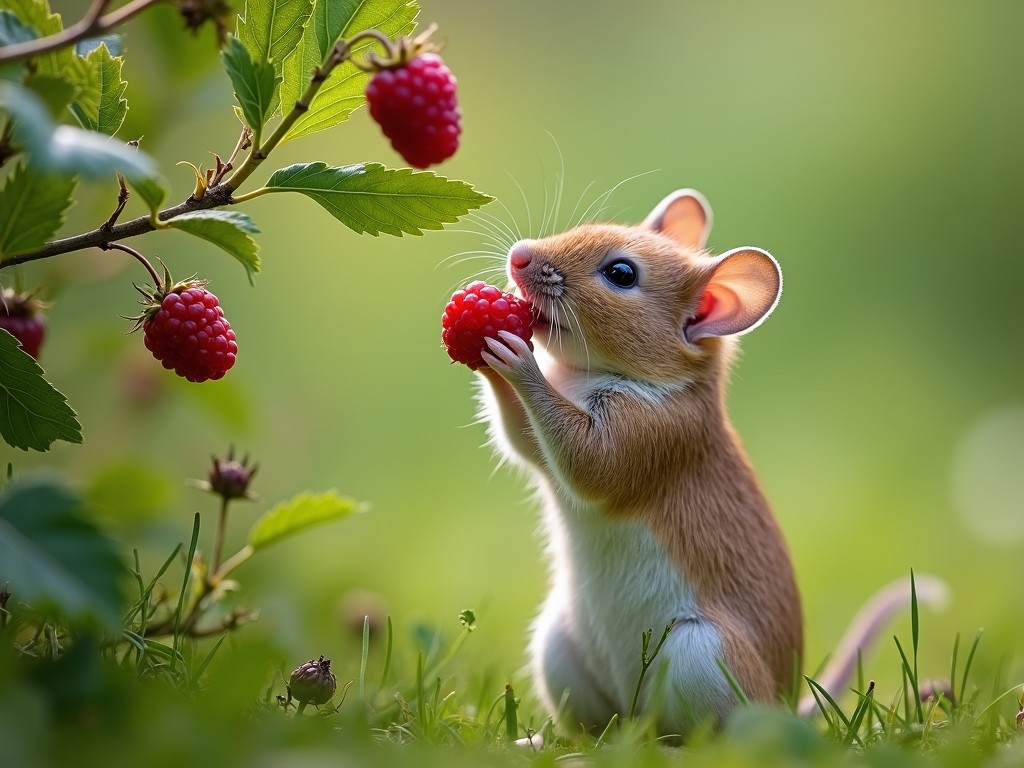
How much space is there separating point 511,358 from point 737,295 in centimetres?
92

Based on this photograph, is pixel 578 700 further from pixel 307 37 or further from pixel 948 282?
pixel 948 282

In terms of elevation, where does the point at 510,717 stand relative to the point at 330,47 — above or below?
below

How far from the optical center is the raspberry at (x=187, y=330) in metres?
2.73

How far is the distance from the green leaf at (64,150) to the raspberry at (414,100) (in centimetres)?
61

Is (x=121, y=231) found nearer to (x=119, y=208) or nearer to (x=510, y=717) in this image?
(x=119, y=208)

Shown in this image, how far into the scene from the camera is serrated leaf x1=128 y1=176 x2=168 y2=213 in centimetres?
235

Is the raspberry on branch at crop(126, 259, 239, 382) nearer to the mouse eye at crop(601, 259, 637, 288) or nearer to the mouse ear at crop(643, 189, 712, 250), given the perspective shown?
the mouse eye at crop(601, 259, 637, 288)

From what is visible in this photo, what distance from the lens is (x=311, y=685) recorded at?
2.97 meters

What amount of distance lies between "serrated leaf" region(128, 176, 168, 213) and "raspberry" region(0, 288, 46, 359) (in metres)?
0.99

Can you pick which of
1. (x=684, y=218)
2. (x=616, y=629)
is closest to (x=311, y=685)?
(x=616, y=629)

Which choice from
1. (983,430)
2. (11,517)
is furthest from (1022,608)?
(11,517)

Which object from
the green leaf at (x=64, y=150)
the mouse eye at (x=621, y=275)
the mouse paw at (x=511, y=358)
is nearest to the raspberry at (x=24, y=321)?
the green leaf at (x=64, y=150)

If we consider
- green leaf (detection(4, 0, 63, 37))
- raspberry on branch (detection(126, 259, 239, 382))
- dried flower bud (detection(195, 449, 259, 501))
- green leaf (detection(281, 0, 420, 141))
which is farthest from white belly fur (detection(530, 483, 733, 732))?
green leaf (detection(4, 0, 63, 37))

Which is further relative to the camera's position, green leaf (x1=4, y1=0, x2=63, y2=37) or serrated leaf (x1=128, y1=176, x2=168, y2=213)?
green leaf (x1=4, y1=0, x2=63, y2=37)
